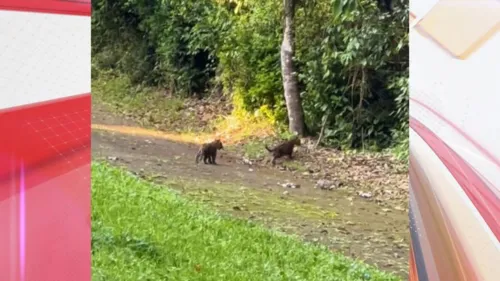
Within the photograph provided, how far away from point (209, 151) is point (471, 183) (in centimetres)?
325

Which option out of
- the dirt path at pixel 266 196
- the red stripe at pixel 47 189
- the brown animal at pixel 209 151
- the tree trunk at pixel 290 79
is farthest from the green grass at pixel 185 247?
the red stripe at pixel 47 189

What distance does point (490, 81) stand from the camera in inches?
54.9

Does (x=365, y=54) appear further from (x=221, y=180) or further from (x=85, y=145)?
(x=85, y=145)

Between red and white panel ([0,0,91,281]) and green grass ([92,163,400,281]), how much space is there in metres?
1.34

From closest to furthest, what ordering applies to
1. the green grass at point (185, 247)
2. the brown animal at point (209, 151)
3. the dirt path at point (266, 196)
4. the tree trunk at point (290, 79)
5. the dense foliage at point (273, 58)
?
the green grass at point (185, 247) < the dirt path at point (266, 196) < the brown animal at point (209, 151) < the dense foliage at point (273, 58) < the tree trunk at point (290, 79)

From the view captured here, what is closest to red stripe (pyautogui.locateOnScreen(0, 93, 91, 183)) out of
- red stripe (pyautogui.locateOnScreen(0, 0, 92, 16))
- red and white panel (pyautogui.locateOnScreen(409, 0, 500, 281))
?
red stripe (pyautogui.locateOnScreen(0, 0, 92, 16))

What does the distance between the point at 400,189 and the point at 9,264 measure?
3.31 m

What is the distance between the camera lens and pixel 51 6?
1519mm

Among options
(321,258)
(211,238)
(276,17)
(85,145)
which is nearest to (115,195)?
(211,238)

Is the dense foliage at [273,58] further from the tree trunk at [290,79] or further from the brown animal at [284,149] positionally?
the brown animal at [284,149]

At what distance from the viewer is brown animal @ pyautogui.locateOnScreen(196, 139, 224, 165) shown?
4.56m

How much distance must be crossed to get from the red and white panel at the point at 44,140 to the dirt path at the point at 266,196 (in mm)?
2463

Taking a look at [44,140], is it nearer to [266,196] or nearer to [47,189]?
[47,189]

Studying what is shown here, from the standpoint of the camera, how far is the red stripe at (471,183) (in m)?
1.38
